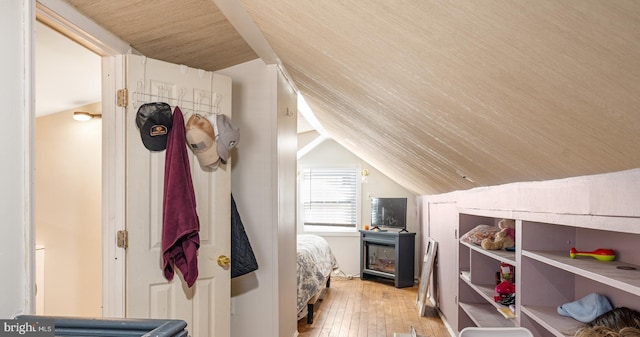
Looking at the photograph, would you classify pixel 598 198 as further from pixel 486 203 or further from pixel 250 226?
pixel 250 226

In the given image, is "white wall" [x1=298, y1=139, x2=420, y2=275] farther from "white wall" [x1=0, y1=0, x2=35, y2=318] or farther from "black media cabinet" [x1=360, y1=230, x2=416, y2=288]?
"white wall" [x1=0, y1=0, x2=35, y2=318]

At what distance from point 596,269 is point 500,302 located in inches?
45.8

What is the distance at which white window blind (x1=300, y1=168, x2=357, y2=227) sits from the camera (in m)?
7.31

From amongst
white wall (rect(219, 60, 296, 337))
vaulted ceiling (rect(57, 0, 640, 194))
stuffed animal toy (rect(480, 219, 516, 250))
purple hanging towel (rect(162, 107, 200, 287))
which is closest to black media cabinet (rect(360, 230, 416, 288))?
stuffed animal toy (rect(480, 219, 516, 250))

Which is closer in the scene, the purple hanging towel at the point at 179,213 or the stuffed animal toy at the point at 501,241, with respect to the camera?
the purple hanging towel at the point at 179,213

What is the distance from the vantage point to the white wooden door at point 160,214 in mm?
2182

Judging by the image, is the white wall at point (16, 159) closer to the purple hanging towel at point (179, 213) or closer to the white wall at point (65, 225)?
the purple hanging towel at point (179, 213)

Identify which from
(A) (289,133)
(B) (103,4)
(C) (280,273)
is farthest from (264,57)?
(C) (280,273)

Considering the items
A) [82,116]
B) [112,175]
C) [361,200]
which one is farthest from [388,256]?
[112,175]

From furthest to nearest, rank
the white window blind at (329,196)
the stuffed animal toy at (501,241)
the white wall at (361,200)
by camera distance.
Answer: the white window blind at (329,196) < the white wall at (361,200) < the stuffed animal toy at (501,241)

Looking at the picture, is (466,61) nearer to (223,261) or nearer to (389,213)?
(223,261)

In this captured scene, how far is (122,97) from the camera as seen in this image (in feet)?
7.22

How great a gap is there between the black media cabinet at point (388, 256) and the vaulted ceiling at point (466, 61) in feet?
12.6

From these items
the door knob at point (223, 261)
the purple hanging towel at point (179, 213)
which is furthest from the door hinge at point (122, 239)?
the door knob at point (223, 261)
